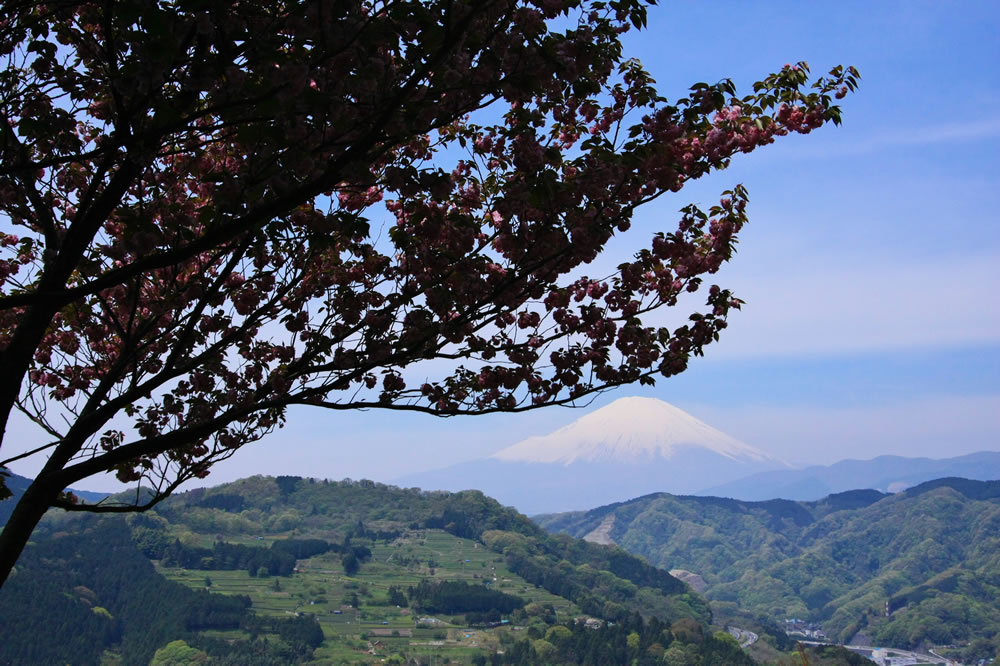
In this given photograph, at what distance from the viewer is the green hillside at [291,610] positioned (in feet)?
447

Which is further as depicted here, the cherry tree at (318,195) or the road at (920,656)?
the road at (920,656)

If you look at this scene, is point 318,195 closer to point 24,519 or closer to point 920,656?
point 24,519

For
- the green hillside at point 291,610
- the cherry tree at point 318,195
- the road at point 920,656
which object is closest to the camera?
the cherry tree at point 318,195

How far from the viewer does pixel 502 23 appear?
531 centimetres

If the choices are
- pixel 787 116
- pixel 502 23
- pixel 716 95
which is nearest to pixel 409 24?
pixel 502 23

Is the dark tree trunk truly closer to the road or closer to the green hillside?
the green hillside

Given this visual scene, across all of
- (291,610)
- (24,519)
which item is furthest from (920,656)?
(24,519)

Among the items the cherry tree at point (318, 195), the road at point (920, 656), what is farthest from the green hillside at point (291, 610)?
the cherry tree at point (318, 195)

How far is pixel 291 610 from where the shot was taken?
153000 mm

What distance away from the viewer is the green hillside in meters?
136

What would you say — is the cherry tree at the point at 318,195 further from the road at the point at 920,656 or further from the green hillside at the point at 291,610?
the road at the point at 920,656

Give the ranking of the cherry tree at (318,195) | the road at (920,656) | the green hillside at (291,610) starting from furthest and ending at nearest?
the road at (920,656) → the green hillside at (291,610) → the cherry tree at (318,195)

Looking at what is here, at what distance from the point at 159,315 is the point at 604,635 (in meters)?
152

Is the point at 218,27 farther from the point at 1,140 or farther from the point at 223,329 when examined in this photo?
the point at 223,329
